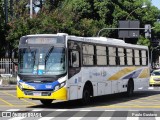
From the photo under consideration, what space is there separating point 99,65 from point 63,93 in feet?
12.7

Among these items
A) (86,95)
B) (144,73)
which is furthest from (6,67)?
(86,95)

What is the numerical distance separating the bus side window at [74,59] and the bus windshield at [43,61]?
38cm

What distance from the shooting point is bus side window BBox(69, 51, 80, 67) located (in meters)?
17.5

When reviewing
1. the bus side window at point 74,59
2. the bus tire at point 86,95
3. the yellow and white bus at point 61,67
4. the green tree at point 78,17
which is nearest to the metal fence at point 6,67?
the green tree at point 78,17

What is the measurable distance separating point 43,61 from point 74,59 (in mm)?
1341

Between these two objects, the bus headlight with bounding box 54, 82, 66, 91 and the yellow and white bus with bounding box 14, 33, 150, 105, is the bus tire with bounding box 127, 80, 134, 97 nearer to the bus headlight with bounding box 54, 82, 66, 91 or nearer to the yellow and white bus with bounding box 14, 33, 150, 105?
the yellow and white bus with bounding box 14, 33, 150, 105

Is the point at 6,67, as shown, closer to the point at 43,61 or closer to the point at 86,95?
the point at 86,95

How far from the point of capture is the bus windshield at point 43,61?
17.1m

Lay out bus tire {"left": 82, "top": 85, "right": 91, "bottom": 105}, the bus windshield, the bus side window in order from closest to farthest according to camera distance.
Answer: the bus windshield < the bus side window < bus tire {"left": 82, "top": 85, "right": 91, "bottom": 105}

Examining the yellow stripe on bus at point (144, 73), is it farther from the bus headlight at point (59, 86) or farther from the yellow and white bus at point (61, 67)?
the bus headlight at point (59, 86)

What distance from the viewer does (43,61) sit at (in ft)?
56.3

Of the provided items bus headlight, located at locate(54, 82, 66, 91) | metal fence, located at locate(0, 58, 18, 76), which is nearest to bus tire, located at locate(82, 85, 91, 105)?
bus headlight, located at locate(54, 82, 66, 91)

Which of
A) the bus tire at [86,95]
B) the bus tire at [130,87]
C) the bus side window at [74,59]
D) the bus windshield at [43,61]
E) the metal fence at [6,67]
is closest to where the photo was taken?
the bus windshield at [43,61]

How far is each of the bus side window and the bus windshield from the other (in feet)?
1.24
